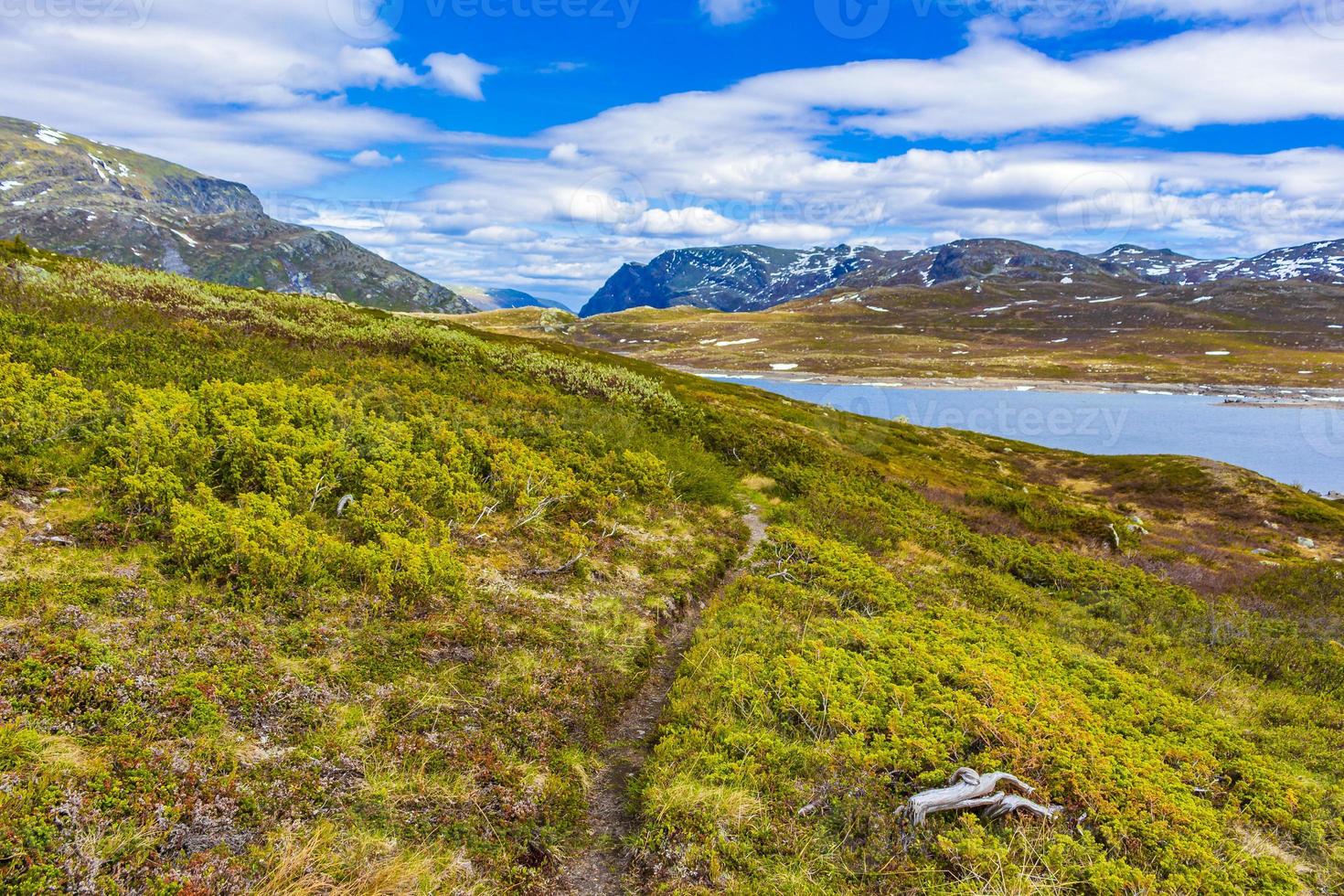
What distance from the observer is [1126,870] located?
7.30 metres

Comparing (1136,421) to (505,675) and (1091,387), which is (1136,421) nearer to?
(1091,387)

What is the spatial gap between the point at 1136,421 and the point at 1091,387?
4718 cm

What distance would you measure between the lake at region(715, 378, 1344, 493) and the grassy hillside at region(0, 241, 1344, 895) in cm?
7708

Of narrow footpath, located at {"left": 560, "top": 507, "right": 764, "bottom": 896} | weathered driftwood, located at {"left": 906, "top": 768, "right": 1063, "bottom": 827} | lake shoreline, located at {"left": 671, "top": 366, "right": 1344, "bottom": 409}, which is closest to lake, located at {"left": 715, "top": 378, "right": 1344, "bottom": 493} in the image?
lake shoreline, located at {"left": 671, "top": 366, "right": 1344, "bottom": 409}

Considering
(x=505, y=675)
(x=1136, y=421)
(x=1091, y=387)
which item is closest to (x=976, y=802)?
(x=505, y=675)

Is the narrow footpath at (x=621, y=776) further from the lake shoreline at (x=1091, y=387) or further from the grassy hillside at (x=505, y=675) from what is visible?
the lake shoreline at (x=1091, y=387)

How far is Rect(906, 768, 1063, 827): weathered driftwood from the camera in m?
7.98

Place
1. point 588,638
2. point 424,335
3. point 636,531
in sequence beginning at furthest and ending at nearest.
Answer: point 424,335, point 636,531, point 588,638

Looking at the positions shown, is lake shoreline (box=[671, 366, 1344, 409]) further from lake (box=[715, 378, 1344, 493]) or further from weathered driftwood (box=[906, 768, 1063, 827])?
weathered driftwood (box=[906, 768, 1063, 827])

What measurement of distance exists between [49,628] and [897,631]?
44.8 feet

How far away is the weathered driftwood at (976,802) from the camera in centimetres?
798

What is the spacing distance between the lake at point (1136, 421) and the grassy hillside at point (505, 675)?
77.1 meters

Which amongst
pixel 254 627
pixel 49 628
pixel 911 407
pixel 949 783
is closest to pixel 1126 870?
pixel 949 783

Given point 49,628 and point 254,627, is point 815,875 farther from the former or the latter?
point 49,628
